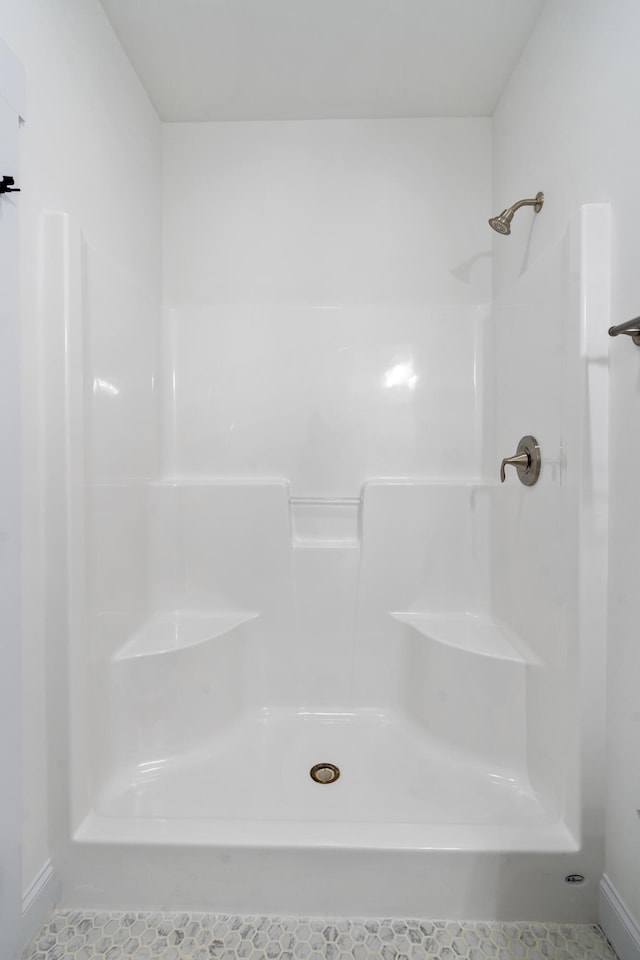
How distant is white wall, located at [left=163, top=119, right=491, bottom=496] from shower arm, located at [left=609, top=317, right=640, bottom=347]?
34.2 inches

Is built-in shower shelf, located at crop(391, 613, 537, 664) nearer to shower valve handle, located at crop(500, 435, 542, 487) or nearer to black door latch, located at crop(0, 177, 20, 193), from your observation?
shower valve handle, located at crop(500, 435, 542, 487)

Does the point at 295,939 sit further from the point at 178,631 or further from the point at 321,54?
the point at 321,54

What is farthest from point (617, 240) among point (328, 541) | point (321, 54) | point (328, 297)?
point (328, 541)

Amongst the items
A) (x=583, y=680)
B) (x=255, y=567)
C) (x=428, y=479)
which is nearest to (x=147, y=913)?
(x=255, y=567)

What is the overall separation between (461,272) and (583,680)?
1.48 m

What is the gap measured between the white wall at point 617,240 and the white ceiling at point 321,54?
0.94ft

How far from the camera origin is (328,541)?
6.15 feet

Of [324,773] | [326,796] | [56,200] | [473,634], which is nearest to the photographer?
[56,200]

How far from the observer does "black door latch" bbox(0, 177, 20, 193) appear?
97 centimetres

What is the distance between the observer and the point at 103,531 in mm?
1386

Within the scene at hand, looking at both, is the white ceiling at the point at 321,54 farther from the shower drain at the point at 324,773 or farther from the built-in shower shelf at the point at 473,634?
the shower drain at the point at 324,773

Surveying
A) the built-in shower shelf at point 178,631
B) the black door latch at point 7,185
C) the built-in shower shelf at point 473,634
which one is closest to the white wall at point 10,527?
the black door latch at point 7,185

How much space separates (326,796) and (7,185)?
1707mm

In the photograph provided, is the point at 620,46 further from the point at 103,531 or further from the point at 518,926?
the point at 518,926
